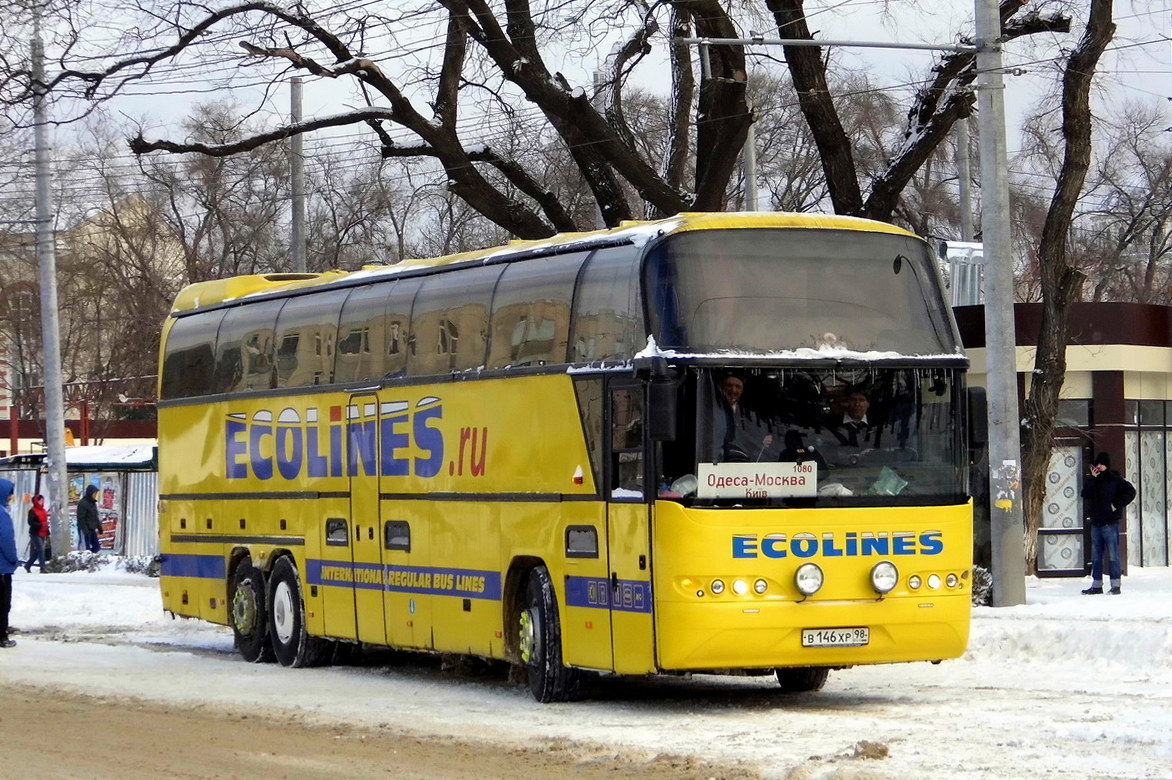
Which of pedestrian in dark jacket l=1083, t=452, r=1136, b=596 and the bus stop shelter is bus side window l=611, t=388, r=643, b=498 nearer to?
pedestrian in dark jacket l=1083, t=452, r=1136, b=596

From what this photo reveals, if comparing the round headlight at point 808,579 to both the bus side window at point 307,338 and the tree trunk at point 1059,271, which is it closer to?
the bus side window at point 307,338

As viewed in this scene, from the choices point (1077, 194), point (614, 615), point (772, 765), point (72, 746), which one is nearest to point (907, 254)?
point (614, 615)

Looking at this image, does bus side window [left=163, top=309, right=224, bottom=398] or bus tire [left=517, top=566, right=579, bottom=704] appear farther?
bus side window [left=163, top=309, right=224, bottom=398]

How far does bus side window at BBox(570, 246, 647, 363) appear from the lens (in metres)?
13.3

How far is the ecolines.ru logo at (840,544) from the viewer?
12.9 metres

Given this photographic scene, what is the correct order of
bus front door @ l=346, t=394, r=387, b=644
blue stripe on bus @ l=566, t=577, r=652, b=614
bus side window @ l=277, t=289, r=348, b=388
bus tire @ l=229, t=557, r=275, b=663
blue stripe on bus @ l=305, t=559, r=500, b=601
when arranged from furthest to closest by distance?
bus tire @ l=229, t=557, r=275, b=663
bus side window @ l=277, t=289, r=348, b=388
bus front door @ l=346, t=394, r=387, b=644
blue stripe on bus @ l=305, t=559, r=500, b=601
blue stripe on bus @ l=566, t=577, r=652, b=614

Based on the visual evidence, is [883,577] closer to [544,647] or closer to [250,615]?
[544,647]

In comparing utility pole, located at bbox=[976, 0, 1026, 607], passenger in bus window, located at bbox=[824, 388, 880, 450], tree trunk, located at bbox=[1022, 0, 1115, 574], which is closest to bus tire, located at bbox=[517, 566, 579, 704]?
passenger in bus window, located at bbox=[824, 388, 880, 450]

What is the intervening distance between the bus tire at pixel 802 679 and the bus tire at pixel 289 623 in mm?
5377

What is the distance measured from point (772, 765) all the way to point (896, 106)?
4467 cm

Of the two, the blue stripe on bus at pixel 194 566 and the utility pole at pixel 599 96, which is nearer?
the blue stripe on bus at pixel 194 566

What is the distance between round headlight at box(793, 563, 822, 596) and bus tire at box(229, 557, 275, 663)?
7685 mm

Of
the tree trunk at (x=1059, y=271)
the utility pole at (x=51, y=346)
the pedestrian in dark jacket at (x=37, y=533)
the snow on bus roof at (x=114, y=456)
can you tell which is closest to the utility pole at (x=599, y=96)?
the tree trunk at (x=1059, y=271)

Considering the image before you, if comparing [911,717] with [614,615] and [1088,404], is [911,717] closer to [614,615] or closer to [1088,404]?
[614,615]
